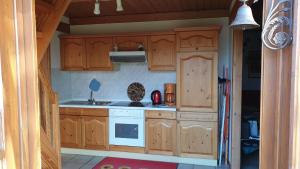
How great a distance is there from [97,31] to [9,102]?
3.84m

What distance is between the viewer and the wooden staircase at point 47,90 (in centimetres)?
190

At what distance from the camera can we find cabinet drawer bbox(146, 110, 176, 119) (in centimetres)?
361

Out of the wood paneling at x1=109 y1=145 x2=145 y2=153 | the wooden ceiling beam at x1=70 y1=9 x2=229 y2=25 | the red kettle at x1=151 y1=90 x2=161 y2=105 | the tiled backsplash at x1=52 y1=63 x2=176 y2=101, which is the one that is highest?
the wooden ceiling beam at x1=70 y1=9 x2=229 y2=25

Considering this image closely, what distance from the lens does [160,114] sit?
3.66m

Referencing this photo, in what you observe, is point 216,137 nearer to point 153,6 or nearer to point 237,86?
point 237,86

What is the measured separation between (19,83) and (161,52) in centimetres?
315

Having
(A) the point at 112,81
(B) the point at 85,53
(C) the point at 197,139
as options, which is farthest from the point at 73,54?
(C) the point at 197,139

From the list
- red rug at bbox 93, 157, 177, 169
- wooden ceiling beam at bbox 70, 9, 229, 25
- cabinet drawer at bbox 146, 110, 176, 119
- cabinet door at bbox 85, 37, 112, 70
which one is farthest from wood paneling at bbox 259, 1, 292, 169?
cabinet door at bbox 85, 37, 112, 70

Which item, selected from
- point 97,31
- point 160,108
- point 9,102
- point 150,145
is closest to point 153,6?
point 97,31

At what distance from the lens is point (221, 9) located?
381 centimetres

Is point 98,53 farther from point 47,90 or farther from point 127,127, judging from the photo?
point 47,90

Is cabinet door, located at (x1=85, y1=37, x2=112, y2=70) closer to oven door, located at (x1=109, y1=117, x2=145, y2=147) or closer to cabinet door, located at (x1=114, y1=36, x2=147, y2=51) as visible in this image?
cabinet door, located at (x1=114, y1=36, x2=147, y2=51)

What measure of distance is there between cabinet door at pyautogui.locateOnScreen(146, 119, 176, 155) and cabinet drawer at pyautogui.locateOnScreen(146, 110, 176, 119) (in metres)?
0.07

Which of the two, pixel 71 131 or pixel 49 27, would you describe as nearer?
pixel 49 27
